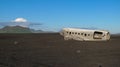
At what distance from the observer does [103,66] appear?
86.6ft

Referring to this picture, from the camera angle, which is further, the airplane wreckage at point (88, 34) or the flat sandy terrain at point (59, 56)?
the airplane wreckage at point (88, 34)

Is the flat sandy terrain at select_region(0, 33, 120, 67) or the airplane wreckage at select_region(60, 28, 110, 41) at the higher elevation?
the airplane wreckage at select_region(60, 28, 110, 41)

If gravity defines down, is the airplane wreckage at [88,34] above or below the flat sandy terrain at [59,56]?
above

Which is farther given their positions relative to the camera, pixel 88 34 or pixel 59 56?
pixel 88 34

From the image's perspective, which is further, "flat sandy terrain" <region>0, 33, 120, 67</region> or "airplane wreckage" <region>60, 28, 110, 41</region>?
"airplane wreckage" <region>60, 28, 110, 41</region>

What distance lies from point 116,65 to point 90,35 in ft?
146

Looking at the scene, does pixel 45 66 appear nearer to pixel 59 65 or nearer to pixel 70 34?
pixel 59 65

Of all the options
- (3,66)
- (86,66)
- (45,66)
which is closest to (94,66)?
(86,66)

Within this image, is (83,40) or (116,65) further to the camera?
(83,40)

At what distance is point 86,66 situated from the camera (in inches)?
1045

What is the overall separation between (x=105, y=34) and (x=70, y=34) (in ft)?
35.2

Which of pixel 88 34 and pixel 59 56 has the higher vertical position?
pixel 88 34

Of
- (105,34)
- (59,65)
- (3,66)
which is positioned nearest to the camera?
(3,66)

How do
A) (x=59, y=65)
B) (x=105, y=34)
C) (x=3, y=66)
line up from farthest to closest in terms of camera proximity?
(x=105, y=34) → (x=59, y=65) → (x=3, y=66)
